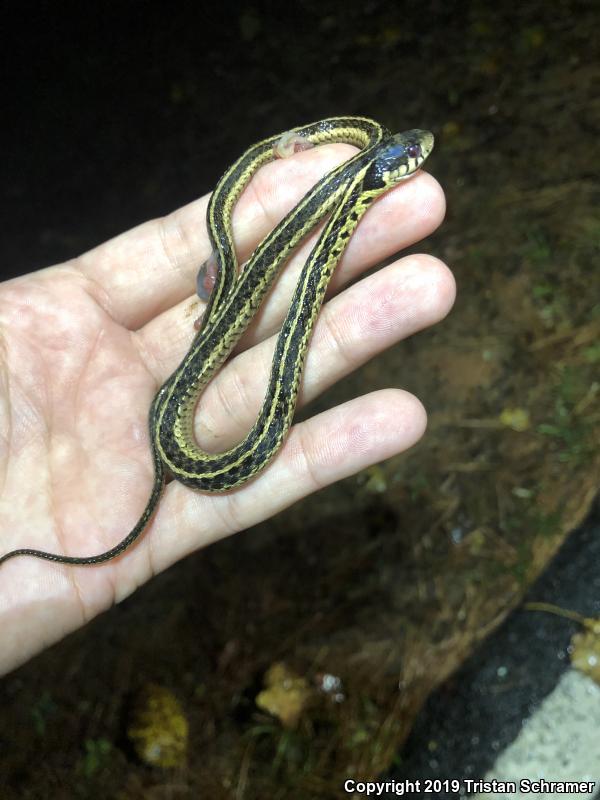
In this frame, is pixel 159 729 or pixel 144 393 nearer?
pixel 144 393

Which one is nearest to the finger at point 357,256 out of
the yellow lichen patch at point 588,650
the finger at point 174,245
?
the finger at point 174,245

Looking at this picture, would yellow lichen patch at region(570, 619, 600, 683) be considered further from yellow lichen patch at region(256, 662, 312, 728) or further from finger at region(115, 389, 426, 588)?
finger at region(115, 389, 426, 588)

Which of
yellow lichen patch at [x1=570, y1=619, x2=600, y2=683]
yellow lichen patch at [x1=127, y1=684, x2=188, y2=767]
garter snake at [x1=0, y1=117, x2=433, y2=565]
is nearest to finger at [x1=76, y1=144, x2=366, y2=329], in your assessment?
garter snake at [x1=0, y1=117, x2=433, y2=565]

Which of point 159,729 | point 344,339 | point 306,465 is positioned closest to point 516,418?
point 344,339

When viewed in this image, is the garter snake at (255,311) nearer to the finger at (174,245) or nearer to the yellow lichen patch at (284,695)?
the finger at (174,245)

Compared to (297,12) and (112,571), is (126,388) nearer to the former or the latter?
(112,571)

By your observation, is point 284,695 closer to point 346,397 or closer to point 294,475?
point 294,475
